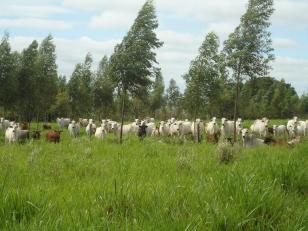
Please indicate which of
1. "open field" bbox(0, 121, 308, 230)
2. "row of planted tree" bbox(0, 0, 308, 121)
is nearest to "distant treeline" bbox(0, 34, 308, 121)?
"row of planted tree" bbox(0, 0, 308, 121)

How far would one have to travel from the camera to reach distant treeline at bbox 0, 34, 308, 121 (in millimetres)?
37094

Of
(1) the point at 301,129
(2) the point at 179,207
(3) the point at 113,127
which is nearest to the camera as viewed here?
(2) the point at 179,207

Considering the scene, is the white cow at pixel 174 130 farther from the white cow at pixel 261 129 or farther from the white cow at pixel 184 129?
the white cow at pixel 261 129

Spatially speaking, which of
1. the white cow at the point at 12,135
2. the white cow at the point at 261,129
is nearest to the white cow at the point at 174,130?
the white cow at the point at 261,129

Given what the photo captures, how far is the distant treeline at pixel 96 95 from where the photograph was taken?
3709 centimetres

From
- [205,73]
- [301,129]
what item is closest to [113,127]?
[205,73]

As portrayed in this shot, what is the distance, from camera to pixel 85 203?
5812 mm

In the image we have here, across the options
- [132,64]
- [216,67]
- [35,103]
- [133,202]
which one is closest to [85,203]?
[133,202]

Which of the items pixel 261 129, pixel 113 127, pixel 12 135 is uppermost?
pixel 261 129

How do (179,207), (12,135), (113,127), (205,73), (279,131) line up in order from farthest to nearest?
(113,127) < (279,131) < (205,73) < (12,135) < (179,207)

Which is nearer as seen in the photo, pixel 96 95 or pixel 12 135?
pixel 12 135

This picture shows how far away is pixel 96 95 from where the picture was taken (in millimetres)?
69312

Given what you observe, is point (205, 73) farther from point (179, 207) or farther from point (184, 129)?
point (179, 207)

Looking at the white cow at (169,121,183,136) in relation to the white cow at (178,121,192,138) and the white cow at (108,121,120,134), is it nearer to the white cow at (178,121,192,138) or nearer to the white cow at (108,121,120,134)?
the white cow at (178,121,192,138)
